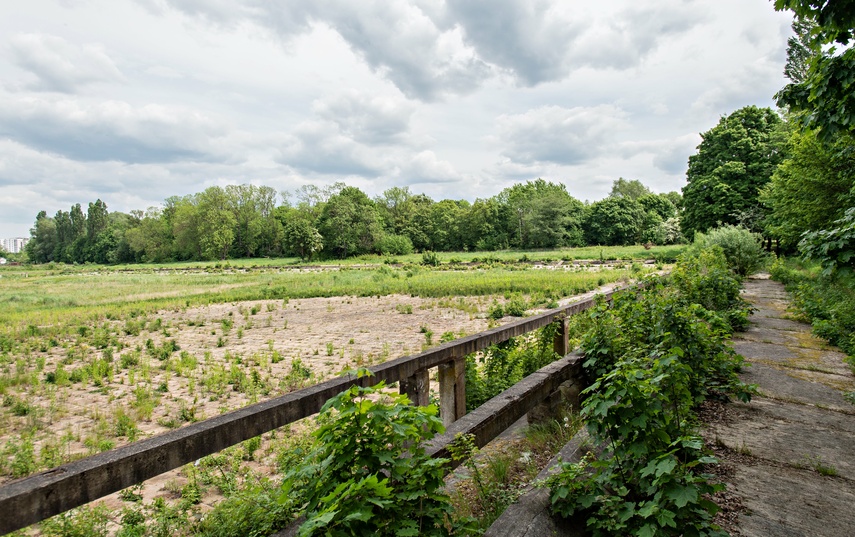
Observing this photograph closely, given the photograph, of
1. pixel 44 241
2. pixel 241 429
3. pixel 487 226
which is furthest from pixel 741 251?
pixel 44 241

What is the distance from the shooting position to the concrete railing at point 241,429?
4.61 ft

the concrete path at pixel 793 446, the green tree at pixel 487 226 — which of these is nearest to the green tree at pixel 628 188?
the green tree at pixel 487 226

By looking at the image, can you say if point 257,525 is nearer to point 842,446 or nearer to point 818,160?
point 842,446

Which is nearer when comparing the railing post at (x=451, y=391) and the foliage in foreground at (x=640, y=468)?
the foliage in foreground at (x=640, y=468)

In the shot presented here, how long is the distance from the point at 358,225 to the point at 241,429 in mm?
77239

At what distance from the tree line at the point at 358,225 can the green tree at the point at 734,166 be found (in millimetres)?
23682

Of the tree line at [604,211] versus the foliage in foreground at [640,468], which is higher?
the tree line at [604,211]

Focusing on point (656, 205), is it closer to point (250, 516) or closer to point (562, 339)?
point (562, 339)

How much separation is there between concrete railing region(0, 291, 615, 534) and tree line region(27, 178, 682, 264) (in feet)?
218

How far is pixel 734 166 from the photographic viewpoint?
3647cm

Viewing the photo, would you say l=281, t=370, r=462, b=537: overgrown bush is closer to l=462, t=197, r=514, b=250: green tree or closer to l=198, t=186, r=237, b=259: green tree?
l=462, t=197, r=514, b=250: green tree

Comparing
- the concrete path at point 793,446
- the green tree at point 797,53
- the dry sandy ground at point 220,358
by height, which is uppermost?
the green tree at point 797,53

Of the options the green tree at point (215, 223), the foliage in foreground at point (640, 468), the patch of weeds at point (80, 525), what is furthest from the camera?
the green tree at point (215, 223)

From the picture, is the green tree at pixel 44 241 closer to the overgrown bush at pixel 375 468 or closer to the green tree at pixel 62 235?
the green tree at pixel 62 235
